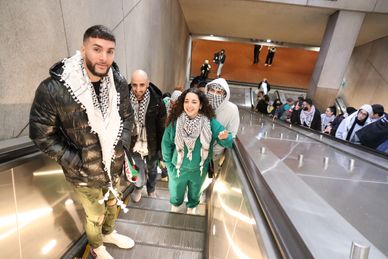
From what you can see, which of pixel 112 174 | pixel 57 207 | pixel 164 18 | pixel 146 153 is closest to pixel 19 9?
pixel 112 174

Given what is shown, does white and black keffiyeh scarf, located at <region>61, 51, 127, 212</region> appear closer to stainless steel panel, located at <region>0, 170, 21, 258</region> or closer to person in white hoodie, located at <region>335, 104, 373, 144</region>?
stainless steel panel, located at <region>0, 170, 21, 258</region>

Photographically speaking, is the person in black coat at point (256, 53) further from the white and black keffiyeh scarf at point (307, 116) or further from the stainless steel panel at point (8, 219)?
the stainless steel panel at point (8, 219)

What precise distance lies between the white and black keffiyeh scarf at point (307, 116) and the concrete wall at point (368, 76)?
7233mm

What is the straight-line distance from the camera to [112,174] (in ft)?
6.38

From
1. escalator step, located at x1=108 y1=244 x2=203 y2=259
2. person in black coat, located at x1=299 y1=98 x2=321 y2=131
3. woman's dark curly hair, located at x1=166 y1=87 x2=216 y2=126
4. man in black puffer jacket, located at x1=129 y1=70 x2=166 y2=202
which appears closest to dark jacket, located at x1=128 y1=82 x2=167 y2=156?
man in black puffer jacket, located at x1=129 y1=70 x2=166 y2=202

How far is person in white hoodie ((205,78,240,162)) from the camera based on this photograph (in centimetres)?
272

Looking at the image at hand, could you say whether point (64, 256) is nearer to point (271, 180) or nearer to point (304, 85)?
point (271, 180)

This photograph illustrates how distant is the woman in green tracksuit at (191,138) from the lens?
7.90 feet

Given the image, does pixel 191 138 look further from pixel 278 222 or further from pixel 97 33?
pixel 278 222

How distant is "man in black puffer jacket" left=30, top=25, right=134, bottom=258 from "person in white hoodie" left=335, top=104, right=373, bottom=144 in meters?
4.50

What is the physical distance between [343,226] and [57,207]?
220cm

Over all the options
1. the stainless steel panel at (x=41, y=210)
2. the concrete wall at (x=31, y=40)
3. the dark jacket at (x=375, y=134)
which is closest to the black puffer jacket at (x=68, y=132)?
the stainless steel panel at (x=41, y=210)

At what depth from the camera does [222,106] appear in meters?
2.76

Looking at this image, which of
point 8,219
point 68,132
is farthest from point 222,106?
point 8,219
